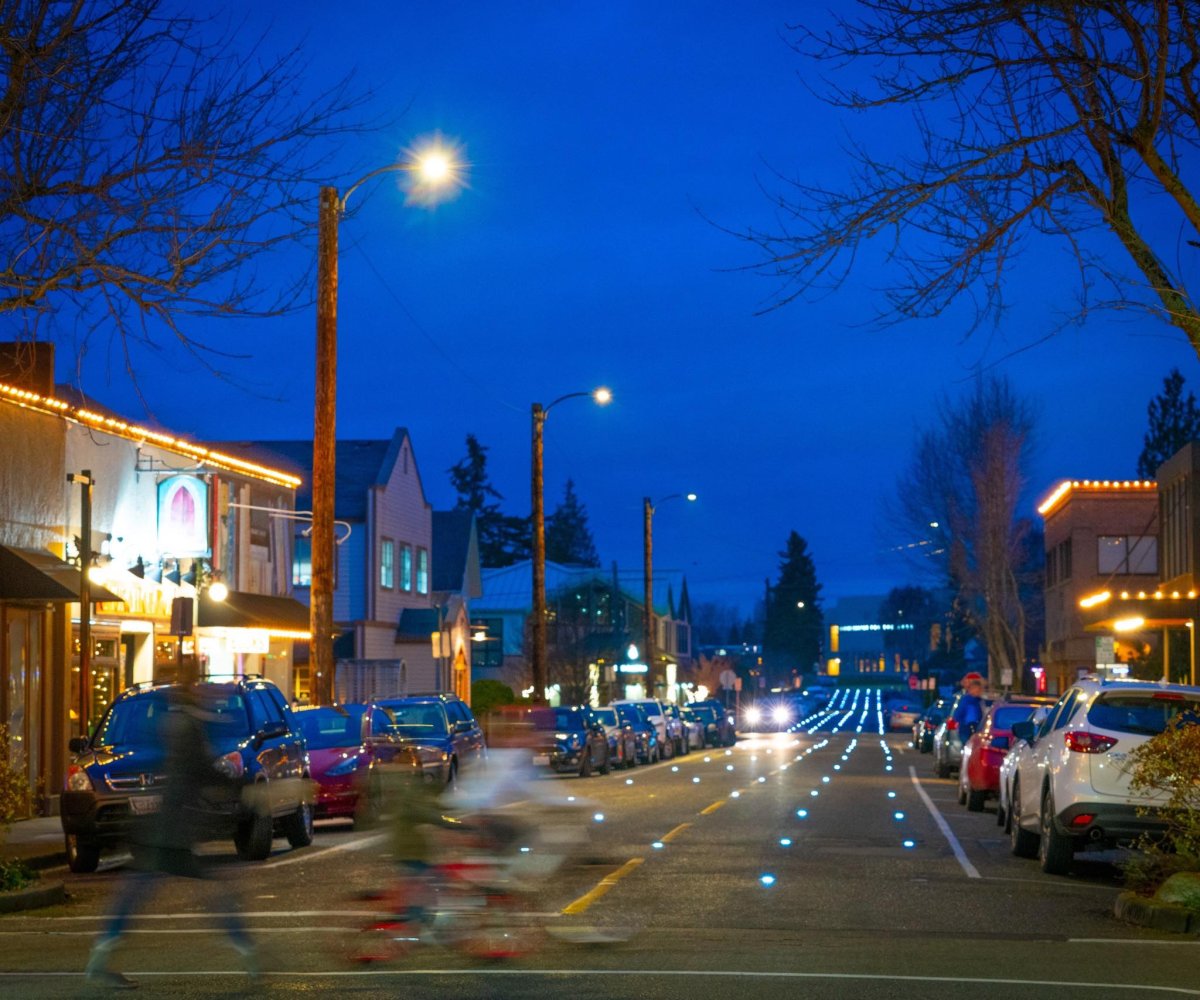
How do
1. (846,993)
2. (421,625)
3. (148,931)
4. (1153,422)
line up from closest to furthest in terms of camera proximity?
1. (846,993)
2. (148,931)
3. (421,625)
4. (1153,422)

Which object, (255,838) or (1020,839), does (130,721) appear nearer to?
(255,838)

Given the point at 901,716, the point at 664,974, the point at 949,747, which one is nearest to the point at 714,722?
the point at 949,747

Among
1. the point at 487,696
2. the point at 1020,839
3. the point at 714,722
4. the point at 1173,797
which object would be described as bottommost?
the point at 714,722

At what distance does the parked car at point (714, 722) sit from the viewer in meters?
60.2

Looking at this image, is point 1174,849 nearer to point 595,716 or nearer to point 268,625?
point 268,625

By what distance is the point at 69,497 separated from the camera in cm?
2645

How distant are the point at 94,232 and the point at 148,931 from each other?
6025 millimetres

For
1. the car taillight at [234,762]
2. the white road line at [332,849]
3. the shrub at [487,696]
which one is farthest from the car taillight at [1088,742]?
the shrub at [487,696]

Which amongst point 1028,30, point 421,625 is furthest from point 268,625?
point 1028,30

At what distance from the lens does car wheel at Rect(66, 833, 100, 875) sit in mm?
17969

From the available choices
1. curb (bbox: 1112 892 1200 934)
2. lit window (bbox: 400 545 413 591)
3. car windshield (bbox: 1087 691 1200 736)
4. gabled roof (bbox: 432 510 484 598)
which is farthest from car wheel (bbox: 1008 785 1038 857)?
gabled roof (bbox: 432 510 484 598)

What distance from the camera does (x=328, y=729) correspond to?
2380cm

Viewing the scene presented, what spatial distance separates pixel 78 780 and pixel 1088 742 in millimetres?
10194

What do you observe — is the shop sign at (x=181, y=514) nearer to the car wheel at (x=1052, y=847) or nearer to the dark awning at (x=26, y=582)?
the dark awning at (x=26, y=582)
